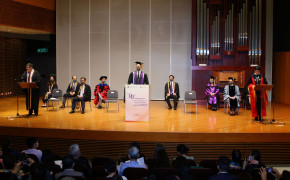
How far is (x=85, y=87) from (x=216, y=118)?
3818 millimetres

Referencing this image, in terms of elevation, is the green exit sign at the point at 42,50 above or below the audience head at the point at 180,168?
above

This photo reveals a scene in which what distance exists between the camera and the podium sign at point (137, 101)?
26.2 feet

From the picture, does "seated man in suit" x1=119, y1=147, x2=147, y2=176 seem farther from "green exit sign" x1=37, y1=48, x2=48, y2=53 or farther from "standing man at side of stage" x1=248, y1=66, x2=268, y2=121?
"green exit sign" x1=37, y1=48, x2=48, y2=53

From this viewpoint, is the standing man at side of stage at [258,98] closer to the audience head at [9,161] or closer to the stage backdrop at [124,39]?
the stage backdrop at [124,39]

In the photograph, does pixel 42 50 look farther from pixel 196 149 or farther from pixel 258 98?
pixel 196 149

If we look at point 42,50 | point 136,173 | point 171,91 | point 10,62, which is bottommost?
point 136,173

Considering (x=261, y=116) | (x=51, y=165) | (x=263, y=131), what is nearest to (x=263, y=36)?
(x=261, y=116)

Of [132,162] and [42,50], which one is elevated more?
[42,50]

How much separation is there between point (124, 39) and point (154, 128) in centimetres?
652

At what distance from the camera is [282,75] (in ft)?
41.1

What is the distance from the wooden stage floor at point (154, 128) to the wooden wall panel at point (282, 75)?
2.77 meters

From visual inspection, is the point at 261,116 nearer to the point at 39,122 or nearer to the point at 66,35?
the point at 39,122

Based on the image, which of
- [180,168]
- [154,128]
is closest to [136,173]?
[180,168]

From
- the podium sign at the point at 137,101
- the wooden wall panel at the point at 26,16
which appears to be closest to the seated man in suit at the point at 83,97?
the podium sign at the point at 137,101
